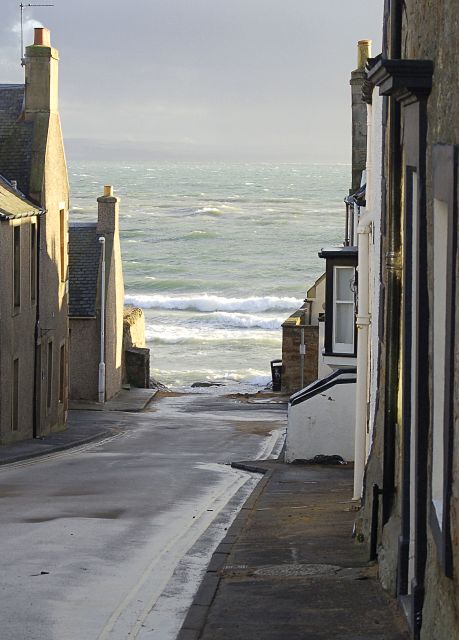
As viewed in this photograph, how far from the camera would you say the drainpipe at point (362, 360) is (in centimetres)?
1672

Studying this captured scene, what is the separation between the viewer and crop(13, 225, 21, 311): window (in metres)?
29.8

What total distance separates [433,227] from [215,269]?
102935 mm

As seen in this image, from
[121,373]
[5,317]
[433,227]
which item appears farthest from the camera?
[121,373]

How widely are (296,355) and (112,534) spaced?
30132 mm

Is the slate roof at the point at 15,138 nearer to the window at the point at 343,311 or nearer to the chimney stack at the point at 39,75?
the chimney stack at the point at 39,75

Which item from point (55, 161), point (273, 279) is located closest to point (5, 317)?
point (55, 161)

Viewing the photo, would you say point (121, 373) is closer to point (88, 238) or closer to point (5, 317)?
point (88, 238)

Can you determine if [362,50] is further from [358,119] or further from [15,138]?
[15,138]

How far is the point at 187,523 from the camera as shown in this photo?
16.0 meters

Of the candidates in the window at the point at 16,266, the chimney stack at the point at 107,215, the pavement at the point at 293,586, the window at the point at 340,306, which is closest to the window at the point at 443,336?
the pavement at the point at 293,586

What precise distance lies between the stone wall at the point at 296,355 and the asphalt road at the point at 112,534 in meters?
13.5

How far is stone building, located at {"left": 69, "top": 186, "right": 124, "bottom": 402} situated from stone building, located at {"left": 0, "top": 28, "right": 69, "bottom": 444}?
6296 millimetres

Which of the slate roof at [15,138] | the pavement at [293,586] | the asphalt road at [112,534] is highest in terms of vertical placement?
the slate roof at [15,138]

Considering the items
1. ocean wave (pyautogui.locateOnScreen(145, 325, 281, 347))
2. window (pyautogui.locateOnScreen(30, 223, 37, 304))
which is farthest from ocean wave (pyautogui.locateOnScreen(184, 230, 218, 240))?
window (pyautogui.locateOnScreen(30, 223, 37, 304))
